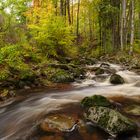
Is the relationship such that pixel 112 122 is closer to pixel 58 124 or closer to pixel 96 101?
pixel 58 124

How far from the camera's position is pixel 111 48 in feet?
94.2

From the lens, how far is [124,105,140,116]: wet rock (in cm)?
728

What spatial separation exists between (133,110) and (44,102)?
3.05 meters

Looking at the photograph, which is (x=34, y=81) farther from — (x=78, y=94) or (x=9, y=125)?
(x=9, y=125)

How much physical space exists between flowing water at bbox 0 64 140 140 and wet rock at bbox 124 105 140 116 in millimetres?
639

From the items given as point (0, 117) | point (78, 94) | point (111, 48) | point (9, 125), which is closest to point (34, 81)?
point (78, 94)

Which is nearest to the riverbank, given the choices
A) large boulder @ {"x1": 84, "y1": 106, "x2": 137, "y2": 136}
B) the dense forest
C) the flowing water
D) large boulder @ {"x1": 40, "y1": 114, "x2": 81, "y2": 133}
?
the dense forest

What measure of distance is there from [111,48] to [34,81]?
59.7ft

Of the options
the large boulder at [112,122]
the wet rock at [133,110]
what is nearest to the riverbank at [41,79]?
the wet rock at [133,110]

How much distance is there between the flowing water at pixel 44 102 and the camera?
22.5ft

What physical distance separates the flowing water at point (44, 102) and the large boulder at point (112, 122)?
75 centimetres

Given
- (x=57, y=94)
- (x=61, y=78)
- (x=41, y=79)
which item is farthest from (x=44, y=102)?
(x=61, y=78)

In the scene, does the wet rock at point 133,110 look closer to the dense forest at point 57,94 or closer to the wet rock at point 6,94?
the dense forest at point 57,94

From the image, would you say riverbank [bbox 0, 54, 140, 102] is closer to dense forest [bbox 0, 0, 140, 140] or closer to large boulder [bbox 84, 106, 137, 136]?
dense forest [bbox 0, 0, 140, 140]
